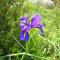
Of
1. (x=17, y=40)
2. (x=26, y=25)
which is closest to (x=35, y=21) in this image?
(x=26, y=25)

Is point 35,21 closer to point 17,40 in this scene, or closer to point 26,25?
point 26,25

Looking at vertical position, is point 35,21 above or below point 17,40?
above

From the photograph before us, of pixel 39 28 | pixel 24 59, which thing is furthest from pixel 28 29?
pixel 24 59

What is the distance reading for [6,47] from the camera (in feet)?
7.13

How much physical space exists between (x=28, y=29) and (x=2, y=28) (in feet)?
0.63

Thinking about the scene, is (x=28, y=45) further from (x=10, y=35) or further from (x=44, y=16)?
A: (x=44, y=16)

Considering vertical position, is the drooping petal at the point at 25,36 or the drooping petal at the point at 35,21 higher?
the drooping petal at the point at 35,21

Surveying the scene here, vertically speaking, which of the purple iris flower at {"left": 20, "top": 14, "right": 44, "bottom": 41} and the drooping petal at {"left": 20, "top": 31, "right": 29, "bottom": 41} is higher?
the purple iris flower at {"left": 20, "top": 14, "right": 44, "bottom": 41}

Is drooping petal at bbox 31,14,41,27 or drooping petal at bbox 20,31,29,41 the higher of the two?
drooping petal at bbox 31,14,41,27

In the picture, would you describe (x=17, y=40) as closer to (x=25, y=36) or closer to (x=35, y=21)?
(x=25, y=36)

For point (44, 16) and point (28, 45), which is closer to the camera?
point (28, 45)

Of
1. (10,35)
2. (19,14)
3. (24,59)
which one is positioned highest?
(19,14)

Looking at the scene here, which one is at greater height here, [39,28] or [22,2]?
[22,2]

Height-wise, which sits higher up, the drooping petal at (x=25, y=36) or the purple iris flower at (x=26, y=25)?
the purple iris flower at (x=26, y=25)
